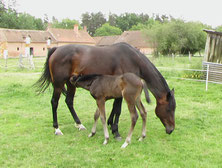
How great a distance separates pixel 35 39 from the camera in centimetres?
4697

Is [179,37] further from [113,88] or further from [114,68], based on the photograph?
[113,88]

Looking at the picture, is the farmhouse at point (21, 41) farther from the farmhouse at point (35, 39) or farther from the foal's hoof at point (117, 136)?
the foal's hoof at point (117, 136)

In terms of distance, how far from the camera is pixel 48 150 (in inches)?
168

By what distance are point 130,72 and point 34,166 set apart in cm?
261

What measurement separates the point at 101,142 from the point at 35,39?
46126mm

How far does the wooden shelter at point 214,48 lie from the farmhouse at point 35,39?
108ft

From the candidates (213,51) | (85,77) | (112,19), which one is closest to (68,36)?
(213,51)

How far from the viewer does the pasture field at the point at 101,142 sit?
3821 mm

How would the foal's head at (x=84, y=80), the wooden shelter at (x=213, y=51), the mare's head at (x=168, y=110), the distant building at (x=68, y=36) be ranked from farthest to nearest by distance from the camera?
→ the distant building at (x=68, y=36) → the wooden shelter at (x=213, y=51) → the foal's head at (x=84, y=80) → the mare's head at (x=168, y=110)

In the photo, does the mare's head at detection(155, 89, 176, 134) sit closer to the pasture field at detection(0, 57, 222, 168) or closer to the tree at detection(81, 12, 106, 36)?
the pasture field at detection(0, 57, 222, 168)

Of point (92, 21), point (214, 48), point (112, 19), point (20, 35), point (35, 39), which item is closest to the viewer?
point (214, 48)

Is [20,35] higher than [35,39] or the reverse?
higher

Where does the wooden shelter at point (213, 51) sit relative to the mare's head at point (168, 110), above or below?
Answer: above

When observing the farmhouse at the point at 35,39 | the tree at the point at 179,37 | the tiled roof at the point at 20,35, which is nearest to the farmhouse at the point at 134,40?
the farmhouse at the point at 35,39
